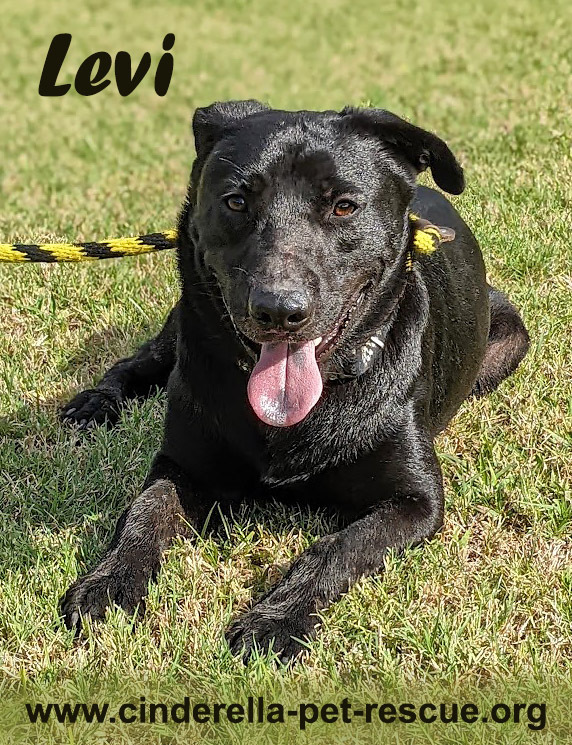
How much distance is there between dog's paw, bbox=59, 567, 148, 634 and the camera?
3.02m

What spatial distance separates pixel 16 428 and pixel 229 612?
1566mm

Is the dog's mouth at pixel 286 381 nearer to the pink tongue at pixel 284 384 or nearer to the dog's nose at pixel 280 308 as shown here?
the pink tongue at pixel 284 384

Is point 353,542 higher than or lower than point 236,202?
lower

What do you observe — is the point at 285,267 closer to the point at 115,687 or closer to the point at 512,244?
the point at 115,687

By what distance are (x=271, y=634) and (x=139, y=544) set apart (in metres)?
0.59

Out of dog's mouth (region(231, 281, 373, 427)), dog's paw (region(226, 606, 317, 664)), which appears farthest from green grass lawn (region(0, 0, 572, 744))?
dog's mouth (region(231, 281, 373, 427))

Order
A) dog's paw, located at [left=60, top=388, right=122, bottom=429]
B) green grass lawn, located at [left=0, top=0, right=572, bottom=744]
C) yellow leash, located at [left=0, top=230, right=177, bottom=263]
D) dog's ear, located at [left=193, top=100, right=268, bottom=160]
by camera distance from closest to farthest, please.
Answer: green grass lawn, located at [left=0, top=0, right=572, bottom=744]
dog's ear, located at [left=193, top=100, right=268, bottom=160]
yellow leash, located at [left=0, top=230, right=177, bottom=263]
dog's paw, located at [left=60, top=388, right=122, bottom=429]

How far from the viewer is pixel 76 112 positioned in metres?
10.6

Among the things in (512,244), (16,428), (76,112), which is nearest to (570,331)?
(512,244)

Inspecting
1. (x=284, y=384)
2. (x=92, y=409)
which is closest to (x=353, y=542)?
(x=284, y=384)

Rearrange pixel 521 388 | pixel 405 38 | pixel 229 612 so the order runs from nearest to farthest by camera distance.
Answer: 1. pixel 229 612
2. pixel 521 388
3. pixel 405 38

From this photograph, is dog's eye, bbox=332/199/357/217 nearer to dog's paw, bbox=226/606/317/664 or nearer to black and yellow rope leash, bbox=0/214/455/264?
black and yellow rope leash, bbox=0/214/455/264

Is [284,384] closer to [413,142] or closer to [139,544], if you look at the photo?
[139,544]

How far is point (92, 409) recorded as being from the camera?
4.34 m
